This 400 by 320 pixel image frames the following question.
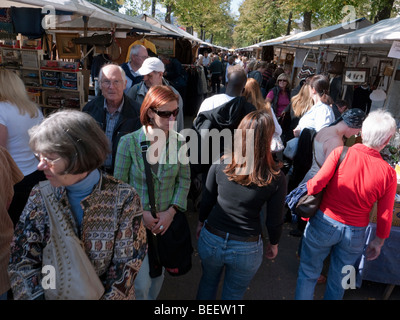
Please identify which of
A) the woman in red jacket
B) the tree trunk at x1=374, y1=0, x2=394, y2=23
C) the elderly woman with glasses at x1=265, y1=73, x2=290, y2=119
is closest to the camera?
the woman in red jacket

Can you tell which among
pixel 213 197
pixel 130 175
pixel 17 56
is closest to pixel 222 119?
pixel 213 197

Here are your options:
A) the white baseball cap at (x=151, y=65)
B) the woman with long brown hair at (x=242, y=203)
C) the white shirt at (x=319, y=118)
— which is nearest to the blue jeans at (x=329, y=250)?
the woman with long brown hair at (x=242, y=203)

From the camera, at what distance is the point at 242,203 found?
1.94 metres

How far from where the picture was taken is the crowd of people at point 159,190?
53.5 inches

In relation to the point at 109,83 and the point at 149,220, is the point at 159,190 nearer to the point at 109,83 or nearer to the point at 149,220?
the point at 149,220

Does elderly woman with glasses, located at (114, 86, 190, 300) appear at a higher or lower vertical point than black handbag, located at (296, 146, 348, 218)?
higher

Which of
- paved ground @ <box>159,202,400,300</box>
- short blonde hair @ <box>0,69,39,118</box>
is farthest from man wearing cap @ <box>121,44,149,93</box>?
paved ground @ <box>159,202,400,300</box>

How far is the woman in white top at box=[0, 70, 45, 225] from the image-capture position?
2357mm

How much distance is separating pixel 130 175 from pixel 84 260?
2.79 feet

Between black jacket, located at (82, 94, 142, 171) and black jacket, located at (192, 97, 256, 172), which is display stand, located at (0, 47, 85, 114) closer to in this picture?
black jacket, located at (82, 94, 142, 171)

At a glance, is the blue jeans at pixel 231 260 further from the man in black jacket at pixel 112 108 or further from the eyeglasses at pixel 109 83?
the eyeglasses at pixel 109 83

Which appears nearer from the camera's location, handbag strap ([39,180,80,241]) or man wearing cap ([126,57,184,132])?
handbag strap ([39,180,80,241])

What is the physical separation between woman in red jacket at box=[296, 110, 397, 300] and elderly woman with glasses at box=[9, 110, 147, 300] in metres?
1.60

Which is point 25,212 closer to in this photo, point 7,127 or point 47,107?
point 7,127
